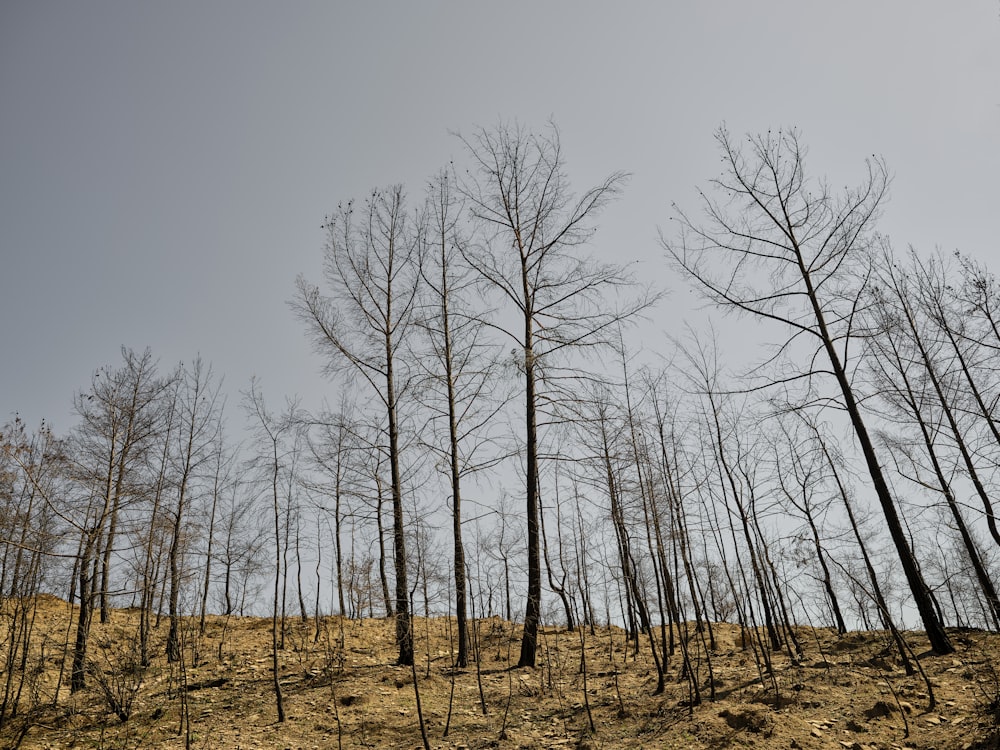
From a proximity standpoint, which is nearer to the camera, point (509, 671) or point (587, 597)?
point (509, 671)

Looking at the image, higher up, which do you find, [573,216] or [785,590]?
[573,216]

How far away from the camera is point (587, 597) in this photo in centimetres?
1423

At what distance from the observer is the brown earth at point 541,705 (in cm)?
674

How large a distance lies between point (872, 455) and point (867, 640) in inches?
227

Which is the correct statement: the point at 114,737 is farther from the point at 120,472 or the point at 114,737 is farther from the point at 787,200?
the point at 787,200

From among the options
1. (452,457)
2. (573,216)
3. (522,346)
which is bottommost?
(452,457)

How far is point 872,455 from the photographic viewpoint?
9578mm

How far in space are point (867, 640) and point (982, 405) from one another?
→ 6080mm

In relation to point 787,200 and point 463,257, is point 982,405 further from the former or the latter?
point 463,257

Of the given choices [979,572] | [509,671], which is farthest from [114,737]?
[979,572]

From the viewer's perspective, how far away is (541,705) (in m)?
8.77

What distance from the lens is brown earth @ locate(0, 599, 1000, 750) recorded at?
6.74 meters

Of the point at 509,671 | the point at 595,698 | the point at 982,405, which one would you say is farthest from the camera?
the point at 982,405

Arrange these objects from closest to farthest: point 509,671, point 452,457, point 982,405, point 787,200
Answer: point 509,671 < point 787,200 < point 452,457 < point 982,405
